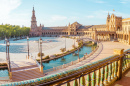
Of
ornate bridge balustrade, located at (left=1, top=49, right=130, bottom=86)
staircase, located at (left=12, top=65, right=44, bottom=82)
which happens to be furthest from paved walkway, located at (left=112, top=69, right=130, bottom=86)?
staircase, located at (left=12, top=65, right=44, bottom=82)

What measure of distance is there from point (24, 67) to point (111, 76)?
47.6 ft

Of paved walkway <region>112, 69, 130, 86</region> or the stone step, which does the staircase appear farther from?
paved walkway <region>112, 69, 130, 86</region>

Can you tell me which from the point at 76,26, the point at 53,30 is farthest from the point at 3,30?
the point at 76,26

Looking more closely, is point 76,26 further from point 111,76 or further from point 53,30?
point 111,76

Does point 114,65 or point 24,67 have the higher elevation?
point 114,65

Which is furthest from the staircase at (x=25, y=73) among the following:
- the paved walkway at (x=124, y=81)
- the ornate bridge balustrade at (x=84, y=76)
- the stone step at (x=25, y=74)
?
the ornate bridge balustrade at (x=84, y=76)

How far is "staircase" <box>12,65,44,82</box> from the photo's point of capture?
15.4 m

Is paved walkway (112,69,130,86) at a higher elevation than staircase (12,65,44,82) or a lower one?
higher

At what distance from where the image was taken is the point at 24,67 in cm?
1745

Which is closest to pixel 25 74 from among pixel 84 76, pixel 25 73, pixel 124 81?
pixel 25 73

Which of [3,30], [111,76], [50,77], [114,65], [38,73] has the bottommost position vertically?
[38,73]

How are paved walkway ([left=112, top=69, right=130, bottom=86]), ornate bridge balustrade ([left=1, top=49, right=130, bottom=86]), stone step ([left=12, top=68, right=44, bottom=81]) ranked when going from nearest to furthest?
ornate bridge balustrade ([left=1, top=49, right=130, bottom=86]), paved walkway ([left=112, top=69, right=130, bottom=86]), stone step ([left=12, top=68, right=44, bottom=81])

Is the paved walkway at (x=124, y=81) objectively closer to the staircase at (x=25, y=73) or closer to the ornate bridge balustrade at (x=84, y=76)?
the ornate bridge balustrade at (x=84, y=76)

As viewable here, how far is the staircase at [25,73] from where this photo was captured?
50.7ft
